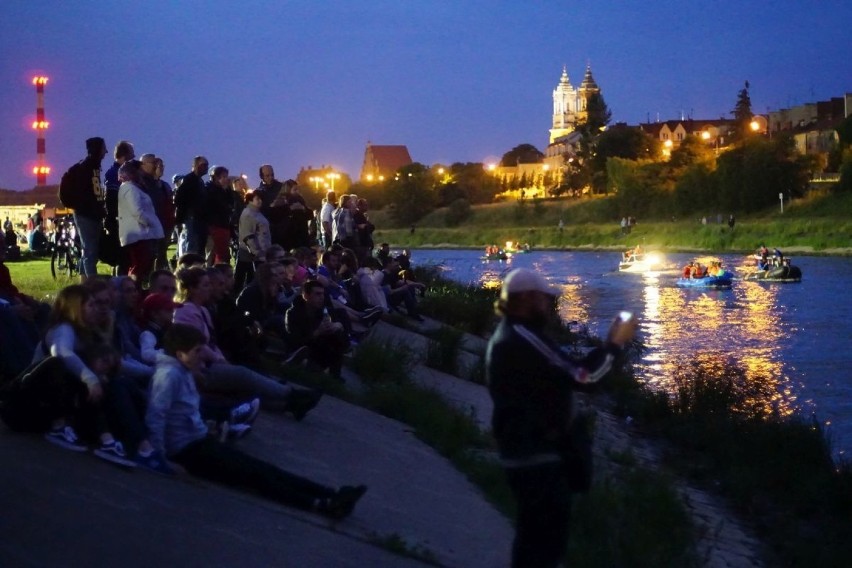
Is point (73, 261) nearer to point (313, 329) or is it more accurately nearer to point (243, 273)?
point (243, 273)

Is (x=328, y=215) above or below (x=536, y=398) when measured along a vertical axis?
above

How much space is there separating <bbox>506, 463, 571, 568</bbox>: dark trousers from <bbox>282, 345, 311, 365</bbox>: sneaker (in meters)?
6.79

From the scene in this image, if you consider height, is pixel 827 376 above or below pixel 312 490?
below

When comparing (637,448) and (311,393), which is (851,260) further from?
(311,393)

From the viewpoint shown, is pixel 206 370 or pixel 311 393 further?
pixel 311 393

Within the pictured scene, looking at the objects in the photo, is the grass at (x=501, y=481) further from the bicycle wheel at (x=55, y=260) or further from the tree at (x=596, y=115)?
the tree at (x=596, y=115)

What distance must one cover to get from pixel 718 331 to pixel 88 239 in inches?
971

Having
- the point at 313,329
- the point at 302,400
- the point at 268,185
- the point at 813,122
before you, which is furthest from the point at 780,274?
the point at 813,122

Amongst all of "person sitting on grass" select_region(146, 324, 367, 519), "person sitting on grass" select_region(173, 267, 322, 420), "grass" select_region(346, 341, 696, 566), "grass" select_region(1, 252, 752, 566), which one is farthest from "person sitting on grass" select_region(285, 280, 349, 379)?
"person sitting on grass" select_region(146, 324, 367, 519)

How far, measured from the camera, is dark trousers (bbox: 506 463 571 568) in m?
6.47

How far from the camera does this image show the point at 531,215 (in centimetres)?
12638

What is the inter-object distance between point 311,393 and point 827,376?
54.3 feet

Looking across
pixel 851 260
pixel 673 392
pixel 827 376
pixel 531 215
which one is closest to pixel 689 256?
pixel 851 260

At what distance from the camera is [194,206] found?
643 inches
